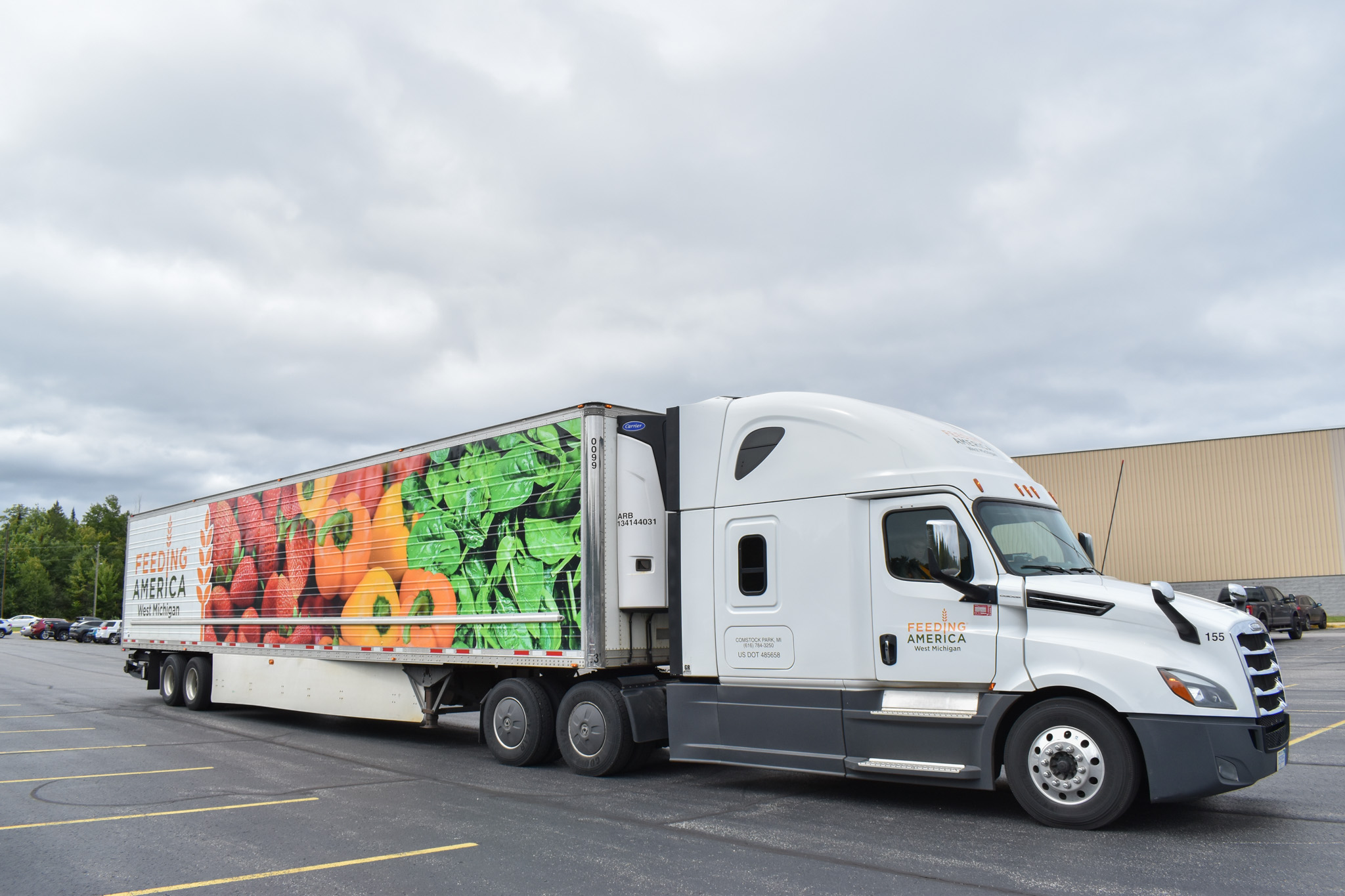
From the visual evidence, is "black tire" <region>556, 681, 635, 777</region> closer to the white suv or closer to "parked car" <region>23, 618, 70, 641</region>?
the white suv

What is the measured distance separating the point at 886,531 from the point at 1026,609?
130cm

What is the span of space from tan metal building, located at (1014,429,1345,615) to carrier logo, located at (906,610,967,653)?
34940 millimetres

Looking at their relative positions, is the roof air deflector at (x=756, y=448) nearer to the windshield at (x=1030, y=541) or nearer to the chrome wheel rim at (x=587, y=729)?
the windshield at (x=1030, y=541)

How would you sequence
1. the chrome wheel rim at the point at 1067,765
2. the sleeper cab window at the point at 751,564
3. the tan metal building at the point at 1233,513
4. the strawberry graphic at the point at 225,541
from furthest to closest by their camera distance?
the tan metal building at the point at 1233,513 → the strawberry graphic at the point at 225,541 → the sleeper cab window at the point at 751,564 → the chrome wheel rim at the point at 1067,765

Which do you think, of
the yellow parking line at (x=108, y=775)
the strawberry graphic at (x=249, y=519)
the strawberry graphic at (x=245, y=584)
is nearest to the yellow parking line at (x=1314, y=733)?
the yellow parking line at (x=108, y=775)

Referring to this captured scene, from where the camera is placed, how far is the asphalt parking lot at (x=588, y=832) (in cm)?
564

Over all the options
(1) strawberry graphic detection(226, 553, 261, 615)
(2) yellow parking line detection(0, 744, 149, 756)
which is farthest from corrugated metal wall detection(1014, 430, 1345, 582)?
(2) yellow parking line detection(0, 744, 149, 756)

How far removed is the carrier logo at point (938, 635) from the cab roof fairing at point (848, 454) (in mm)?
1072

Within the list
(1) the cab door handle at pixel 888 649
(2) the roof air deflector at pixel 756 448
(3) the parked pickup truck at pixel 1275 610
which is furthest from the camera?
(3) the parked pickup truck at pixel 1275 610

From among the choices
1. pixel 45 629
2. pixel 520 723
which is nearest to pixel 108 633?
pixel 45 629

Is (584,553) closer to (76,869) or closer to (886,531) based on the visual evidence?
(886,531)

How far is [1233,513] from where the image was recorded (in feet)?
133

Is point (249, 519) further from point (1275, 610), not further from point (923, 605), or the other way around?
point (1275, 610)

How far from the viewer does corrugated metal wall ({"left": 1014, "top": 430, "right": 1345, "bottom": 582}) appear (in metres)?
39.6
